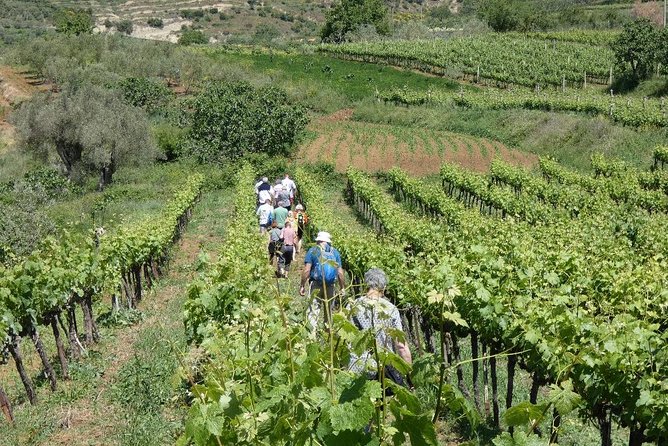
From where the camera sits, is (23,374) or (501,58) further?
(501,58)

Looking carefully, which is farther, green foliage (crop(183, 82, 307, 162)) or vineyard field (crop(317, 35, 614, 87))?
vineyard field (crop(317, 35, 614, 87))

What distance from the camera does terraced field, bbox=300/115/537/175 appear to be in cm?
3466

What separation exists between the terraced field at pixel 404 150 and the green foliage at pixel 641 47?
16.2 metres

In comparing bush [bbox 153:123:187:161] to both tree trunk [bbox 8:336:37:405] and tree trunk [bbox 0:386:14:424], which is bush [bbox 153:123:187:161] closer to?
tree trunk [bbox 8:336:37:405]

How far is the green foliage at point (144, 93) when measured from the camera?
1923 inches

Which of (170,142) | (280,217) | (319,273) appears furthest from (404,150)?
(319,273)

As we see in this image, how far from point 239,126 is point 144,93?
15.4m

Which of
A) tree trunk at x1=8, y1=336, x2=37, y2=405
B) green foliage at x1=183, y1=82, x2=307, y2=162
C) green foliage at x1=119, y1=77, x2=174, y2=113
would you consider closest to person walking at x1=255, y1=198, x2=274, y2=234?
tree trunk at x1=8, y1=336, x2=37, y2=405

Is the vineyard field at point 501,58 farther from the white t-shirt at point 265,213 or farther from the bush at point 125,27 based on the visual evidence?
the bush at point 125,27

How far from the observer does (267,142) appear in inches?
1459

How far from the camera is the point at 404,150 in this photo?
3628 cm

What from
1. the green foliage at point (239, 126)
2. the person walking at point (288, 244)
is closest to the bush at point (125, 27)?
the green foliage at point (239, 126)

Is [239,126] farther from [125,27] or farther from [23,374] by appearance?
[125,27]

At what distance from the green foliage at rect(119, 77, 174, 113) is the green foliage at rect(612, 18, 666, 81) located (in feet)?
101
